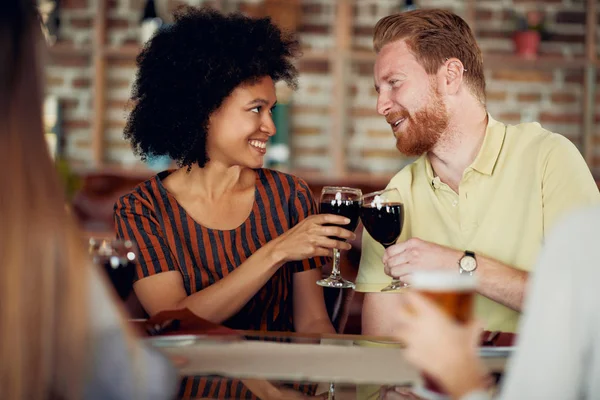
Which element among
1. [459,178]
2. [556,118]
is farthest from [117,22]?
[459,178]

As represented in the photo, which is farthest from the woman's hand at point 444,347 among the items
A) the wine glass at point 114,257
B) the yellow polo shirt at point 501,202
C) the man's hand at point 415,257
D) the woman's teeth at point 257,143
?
the woman's teeth at point 257,143

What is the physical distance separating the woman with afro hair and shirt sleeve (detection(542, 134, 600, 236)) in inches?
22.7

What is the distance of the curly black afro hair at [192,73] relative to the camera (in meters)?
2.19

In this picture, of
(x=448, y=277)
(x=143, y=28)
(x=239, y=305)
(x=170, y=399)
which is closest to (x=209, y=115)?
(x=239, y=305)

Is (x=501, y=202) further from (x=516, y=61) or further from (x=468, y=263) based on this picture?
(x=516, y=61)

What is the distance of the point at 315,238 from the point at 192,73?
24.7 inches

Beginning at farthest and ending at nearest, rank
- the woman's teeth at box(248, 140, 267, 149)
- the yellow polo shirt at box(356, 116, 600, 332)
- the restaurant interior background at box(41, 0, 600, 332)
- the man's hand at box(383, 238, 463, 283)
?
1. the restaurant interior background at box(41, 0, 600, 332)
2. the woman's teeth at box(248, 140, 267, 149)
3. the yellow polo shirt at box(356, 116, 600, 332)
4. the man's hand at box(383, 238, 463, 283)

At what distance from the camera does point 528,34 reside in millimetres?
5137

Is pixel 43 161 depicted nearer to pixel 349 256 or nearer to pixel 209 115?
pixel 209 115

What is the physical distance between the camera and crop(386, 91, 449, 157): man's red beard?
7.18 feet

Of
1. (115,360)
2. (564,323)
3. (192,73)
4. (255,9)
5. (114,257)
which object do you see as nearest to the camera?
(564,323)

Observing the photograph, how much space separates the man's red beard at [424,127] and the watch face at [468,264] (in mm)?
398

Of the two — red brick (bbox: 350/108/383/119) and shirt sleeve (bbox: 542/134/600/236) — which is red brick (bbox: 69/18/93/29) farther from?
shirt sleeve (bbox: 542/134/600/236)

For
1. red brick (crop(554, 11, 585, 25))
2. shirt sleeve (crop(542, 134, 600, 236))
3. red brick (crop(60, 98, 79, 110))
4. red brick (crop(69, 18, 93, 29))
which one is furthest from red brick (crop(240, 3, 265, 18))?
shirt sleeve (crop(542, 134, 600, 236))
